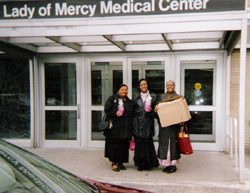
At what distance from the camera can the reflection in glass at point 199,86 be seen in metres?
6.70

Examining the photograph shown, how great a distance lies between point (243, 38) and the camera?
422 centimetres

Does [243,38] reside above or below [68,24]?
below

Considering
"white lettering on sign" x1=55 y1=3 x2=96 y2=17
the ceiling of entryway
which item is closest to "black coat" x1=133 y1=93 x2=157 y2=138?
the ceiling of entryway

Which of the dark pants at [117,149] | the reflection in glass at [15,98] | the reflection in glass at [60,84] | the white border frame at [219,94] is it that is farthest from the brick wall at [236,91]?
the reflection in glass at [15,98]

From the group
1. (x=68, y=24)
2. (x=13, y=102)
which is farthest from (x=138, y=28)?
(x=13, y=102)

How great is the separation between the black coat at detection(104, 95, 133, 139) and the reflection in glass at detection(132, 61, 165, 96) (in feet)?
6.11

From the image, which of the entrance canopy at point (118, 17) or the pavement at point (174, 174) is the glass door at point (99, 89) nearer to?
the pavement at point (174, 174)

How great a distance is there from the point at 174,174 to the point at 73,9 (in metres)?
3.25

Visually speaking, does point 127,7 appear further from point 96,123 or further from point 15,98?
point 15,98

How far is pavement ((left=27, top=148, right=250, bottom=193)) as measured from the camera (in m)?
4.46

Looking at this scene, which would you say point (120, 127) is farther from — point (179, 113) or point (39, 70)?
point (39, 70)

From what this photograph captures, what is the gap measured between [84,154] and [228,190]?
3.36 m

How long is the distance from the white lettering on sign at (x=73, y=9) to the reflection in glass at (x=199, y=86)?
3138 millimetres

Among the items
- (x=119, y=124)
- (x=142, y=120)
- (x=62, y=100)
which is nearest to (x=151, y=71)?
(x=142, y=120)
